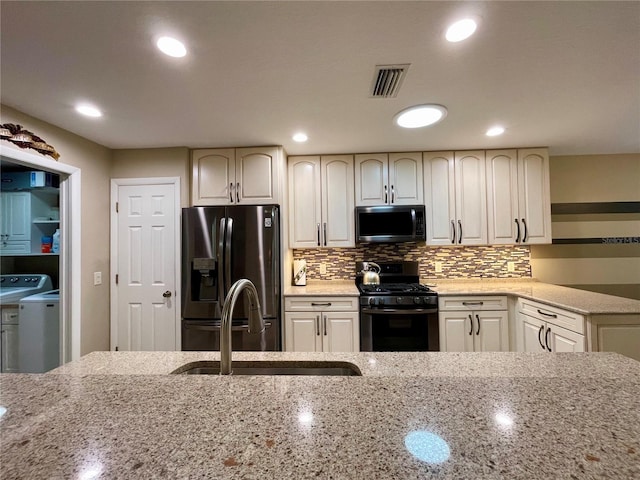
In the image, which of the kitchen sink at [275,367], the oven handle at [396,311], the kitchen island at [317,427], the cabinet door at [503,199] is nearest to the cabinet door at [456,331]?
the oven handle at [396,311]

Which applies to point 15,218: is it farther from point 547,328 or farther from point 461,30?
point 547,328

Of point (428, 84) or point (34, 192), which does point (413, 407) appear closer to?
point (428, 84)

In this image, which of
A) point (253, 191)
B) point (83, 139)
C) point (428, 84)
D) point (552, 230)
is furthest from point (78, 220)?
point (552, 230)

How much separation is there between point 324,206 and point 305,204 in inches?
A: 8.0

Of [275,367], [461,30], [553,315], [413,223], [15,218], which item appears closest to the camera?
[275,367]

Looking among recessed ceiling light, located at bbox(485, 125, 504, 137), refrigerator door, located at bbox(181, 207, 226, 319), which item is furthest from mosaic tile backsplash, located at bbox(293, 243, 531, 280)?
recessed ceiling light, located at bbox(485, 125, 504, 137)

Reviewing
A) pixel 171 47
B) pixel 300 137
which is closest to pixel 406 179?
pixel 300 137

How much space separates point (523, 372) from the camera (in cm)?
90

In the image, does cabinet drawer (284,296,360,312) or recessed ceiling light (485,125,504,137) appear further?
cabinet drawer (284,296,360,312)

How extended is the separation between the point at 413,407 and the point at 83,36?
1.93 metres

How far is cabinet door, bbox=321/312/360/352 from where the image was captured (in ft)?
8.49

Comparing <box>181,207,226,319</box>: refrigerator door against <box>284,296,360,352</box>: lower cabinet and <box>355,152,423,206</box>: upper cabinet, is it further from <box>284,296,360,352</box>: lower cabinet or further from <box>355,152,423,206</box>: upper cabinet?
<box>355,152,423,206</box>: upper cabinet

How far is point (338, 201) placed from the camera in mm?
3018

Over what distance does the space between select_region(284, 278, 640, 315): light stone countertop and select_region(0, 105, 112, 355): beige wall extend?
1.71 meters
